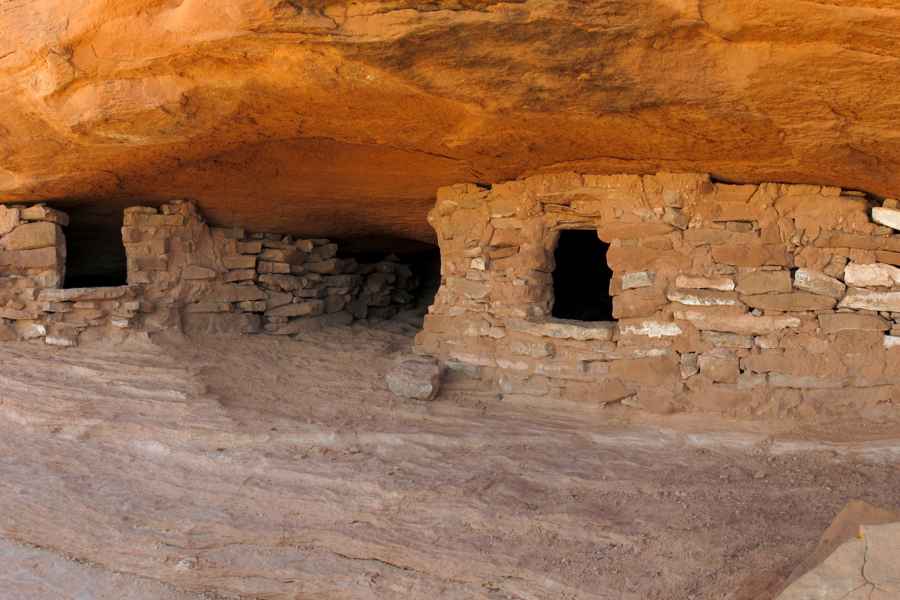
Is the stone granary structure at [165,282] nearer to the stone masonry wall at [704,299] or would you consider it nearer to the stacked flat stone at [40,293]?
the stacked flat stone at [40,293]

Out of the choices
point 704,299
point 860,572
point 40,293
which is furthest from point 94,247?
point 860,572

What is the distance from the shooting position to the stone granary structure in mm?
5395

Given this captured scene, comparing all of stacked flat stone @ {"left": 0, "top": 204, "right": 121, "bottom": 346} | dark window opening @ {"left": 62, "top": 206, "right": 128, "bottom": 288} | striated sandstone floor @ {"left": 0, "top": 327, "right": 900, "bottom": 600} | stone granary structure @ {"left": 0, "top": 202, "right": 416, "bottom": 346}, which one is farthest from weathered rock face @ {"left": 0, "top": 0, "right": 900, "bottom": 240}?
striated sandstone floor @ {"left": 0, "top": 327, "right": 900, "bottom": 600}

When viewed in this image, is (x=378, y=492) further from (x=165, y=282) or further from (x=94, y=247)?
(x=94, y=247)

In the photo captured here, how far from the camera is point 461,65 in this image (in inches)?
126

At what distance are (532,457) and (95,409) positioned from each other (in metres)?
2.57

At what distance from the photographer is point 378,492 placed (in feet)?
11.2

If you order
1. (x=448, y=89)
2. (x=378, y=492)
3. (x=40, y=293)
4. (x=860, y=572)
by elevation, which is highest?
(x=448, y=89)

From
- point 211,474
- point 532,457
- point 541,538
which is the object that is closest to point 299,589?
point 541,538

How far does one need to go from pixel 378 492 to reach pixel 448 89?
1874 millimetres

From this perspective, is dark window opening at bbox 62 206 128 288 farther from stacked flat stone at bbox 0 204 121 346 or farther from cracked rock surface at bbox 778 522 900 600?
cracked rock surface at bbox 778 522 900 600

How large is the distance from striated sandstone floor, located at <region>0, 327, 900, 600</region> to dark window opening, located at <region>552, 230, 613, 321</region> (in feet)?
9.58

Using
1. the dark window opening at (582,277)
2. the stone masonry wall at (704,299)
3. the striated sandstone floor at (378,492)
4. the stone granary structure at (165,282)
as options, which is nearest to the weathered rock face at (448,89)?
the stone masonry wall at (704,299)

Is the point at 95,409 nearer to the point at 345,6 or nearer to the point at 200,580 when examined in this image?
the point at 200,580
